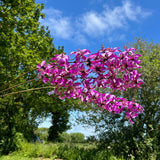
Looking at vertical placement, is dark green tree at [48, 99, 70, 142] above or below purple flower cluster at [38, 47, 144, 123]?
below

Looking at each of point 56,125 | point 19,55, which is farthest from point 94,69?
point 56,125

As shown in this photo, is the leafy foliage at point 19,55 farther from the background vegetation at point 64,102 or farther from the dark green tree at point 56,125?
the dark green tree at point 56,125

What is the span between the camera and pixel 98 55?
77.5 inches

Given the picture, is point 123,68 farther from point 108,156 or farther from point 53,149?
point 53,149

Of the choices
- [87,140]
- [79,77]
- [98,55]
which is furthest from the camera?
[87,140]

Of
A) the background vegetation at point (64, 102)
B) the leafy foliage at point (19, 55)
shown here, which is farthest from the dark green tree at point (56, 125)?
the background vegetation at point (64, 102)

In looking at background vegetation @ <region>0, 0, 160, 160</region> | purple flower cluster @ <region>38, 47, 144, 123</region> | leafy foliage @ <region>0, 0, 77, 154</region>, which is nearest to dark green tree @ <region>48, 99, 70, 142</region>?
Answer: leafy foliage @ <region>0, 0, 77, 154</region>

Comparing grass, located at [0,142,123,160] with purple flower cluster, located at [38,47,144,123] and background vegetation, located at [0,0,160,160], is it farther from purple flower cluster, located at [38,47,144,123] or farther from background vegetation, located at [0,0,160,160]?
purple flower cluster, located at [38,47,144,123]

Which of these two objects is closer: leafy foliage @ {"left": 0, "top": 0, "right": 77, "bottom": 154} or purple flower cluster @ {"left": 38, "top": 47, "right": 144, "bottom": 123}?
purple flower cluster @ {"left": 38, "top": 47, "right": 144, "bottom": 123}

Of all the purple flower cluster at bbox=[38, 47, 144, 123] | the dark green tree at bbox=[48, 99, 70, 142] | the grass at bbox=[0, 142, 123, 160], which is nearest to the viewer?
the purple flower cluster at bbox=[38, 47, 144, 123]

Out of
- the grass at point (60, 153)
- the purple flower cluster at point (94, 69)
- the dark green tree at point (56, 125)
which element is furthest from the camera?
the dark green tree at point (56, 125)

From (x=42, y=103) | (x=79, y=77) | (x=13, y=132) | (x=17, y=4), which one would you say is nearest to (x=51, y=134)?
(x=13, y=132)

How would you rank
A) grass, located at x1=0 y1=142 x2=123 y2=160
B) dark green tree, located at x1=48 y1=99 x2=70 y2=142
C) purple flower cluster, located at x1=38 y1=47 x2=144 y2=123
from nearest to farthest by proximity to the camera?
purple flower cluster, located at x1=38 y1=47 x2=144 y2=123
grass, located at x1=0 y1=142 x2=123 y2=160
dark green tree, located at x1=48 y1=99 x2=70 y2=142

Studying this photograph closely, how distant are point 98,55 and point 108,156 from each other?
679 centimetres
